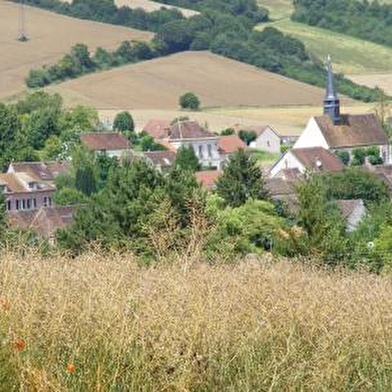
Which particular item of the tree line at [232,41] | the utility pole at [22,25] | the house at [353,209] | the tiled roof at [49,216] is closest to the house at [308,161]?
the house at [353,209]

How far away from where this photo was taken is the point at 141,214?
27359 mm

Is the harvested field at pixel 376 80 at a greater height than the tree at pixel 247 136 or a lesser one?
lesser

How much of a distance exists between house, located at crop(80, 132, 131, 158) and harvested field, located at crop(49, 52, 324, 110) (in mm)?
17217

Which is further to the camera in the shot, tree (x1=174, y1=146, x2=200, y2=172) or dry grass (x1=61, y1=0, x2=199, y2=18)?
dry grass (x1=61, y1=0, x2=199, y2=18)

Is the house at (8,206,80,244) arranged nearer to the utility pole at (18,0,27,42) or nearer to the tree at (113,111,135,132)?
the tree at (113,111,135,132)

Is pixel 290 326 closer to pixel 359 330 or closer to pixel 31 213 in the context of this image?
pixel 359 330

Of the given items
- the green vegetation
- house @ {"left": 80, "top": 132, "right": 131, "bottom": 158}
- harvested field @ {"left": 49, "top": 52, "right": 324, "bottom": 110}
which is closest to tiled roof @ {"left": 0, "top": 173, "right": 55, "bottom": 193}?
house @ {"left": 80, "top": 132, "right": 131, "bottom": 158}

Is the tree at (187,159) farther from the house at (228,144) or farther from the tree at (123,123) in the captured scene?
the tree at (123,123)

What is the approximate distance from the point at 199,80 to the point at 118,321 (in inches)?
4128

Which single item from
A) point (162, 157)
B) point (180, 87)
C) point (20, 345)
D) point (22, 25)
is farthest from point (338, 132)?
point (20, 345)

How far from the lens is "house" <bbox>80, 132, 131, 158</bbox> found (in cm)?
7888

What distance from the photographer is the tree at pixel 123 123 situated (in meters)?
90.8

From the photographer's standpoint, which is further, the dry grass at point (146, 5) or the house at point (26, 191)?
the dry grass at point (146, 5)

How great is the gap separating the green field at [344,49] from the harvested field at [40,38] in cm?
1668
